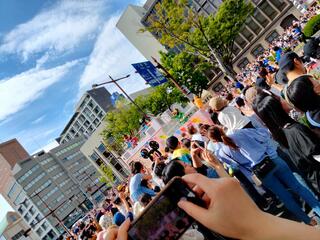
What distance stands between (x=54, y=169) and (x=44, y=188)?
28.5 feet

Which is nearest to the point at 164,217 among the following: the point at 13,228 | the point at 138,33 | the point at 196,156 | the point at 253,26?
the point at 196,156

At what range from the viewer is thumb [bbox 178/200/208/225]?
3.61 ft

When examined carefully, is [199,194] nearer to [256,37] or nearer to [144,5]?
[256,37]

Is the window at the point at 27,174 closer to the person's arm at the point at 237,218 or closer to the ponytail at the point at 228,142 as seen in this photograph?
the ponytail at the point at 228,142

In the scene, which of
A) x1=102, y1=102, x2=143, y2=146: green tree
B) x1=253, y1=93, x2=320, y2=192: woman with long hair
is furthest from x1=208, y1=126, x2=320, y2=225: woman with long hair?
x1=102, y1=102, x2=143, y2=146: green tree

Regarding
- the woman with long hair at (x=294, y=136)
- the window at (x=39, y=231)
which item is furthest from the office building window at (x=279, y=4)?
the window at (x=39, y=231)

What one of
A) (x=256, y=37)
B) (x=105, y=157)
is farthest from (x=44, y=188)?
(x=256, y=37)

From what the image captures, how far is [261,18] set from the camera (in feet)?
145

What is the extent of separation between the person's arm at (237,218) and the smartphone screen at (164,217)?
11 cm

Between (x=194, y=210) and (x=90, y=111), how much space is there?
104 metres

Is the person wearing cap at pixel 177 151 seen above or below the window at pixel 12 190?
below

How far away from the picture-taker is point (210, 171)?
13.7 feet

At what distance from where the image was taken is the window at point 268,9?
43.2 m

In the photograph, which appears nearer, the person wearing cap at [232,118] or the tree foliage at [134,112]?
the person wearing cap at [232,118]
